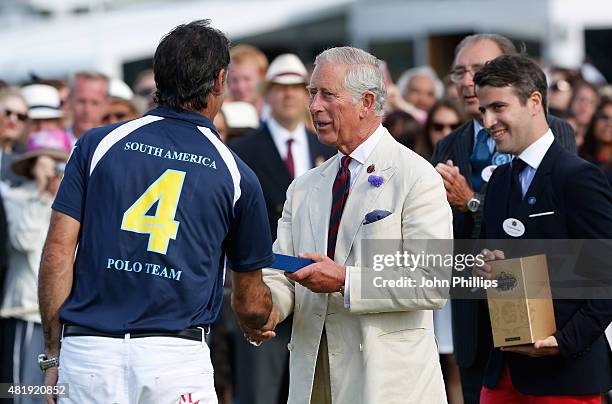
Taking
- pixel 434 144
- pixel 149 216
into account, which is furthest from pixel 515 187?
pixel 434 144

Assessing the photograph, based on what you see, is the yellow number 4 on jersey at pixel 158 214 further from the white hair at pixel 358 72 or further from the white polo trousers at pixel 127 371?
the white hair at pixel 358 72

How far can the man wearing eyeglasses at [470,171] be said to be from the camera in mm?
6934

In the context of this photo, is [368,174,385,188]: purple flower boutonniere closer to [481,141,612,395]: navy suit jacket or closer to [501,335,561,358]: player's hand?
[481,141,612,395]: navy suit jacket

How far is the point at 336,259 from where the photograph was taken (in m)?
5.81

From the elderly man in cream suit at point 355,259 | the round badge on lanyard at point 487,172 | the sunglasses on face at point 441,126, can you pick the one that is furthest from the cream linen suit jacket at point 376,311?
the sunglasses on face at point 441,126

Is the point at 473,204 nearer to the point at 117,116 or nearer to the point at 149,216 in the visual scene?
the point at 149,216

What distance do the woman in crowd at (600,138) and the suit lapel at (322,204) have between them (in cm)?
528

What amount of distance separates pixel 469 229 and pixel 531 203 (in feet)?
3.89

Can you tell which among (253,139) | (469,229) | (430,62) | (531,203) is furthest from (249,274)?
(430,62)

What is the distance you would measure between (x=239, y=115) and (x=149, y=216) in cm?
668

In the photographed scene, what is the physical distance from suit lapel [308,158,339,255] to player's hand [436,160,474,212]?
3.19 ft

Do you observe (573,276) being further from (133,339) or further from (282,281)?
(133,339)

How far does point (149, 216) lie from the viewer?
5.12 meters

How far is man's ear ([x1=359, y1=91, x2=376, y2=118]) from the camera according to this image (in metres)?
5.88
